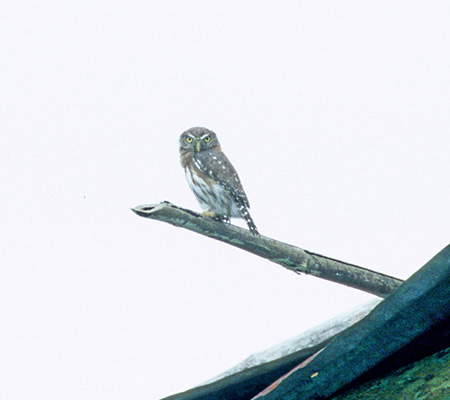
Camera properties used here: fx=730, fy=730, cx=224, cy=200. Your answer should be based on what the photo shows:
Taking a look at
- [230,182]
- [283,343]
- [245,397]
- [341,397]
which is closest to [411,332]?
[341,397]

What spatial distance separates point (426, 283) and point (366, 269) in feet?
5.93

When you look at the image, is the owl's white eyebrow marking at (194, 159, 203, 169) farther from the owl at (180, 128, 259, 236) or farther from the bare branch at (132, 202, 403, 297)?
the bare branch at (132, 202, 403, 297)

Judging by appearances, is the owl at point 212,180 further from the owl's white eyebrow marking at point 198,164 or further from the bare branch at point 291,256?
the bare branch at point 291,256

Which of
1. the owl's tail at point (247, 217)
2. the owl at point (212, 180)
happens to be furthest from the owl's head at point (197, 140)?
the owl's tail at point (247, 217)

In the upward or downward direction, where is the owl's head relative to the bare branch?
upward

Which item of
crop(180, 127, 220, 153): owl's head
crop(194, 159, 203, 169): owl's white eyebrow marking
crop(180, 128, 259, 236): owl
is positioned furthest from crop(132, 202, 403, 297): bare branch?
crop(180, 127, 220, 153): owl's head

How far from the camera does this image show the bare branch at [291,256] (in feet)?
13.1

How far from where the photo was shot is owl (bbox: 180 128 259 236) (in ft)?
24.5

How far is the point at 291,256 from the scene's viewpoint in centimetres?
411

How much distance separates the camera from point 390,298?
2.30 metres

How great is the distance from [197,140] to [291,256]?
177 inches

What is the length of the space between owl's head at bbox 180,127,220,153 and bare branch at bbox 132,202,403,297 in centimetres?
425

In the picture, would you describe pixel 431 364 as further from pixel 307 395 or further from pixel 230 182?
pixel 230 182

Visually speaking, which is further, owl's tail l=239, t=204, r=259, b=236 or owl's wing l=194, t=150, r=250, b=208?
owl's wing l=194, t=150, r=250, b=208
